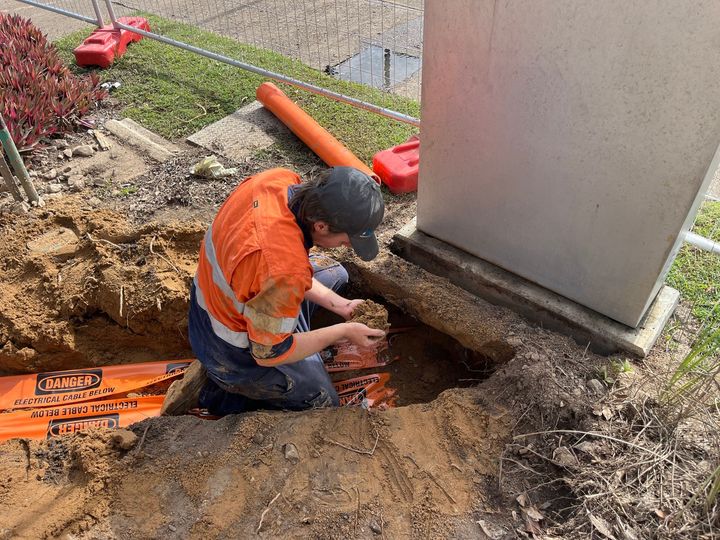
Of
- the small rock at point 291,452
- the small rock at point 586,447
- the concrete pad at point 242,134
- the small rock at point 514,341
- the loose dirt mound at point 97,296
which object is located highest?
the small rock at point 586,447

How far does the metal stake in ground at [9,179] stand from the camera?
442 centimetres

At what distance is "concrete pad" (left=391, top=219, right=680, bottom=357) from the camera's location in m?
3.11

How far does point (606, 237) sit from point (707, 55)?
39.4 inches

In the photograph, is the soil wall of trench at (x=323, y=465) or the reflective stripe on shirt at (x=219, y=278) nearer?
the soil wall of trench at (x=323, y=465)

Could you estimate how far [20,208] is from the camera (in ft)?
14.7

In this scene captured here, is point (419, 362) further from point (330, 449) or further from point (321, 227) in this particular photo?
point (321, 227)

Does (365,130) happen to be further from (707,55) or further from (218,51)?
(707,55)

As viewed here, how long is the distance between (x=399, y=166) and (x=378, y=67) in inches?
96.8

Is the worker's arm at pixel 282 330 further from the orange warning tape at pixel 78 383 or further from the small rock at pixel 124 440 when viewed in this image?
the orange warning tape at pixel 78 383

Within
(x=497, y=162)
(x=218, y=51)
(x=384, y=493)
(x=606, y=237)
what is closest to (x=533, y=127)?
(x=497, y=162)

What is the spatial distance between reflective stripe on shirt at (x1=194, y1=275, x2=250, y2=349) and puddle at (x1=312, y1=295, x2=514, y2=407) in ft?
3.53

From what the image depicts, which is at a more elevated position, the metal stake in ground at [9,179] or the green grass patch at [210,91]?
the metal stake in ground at [9,179]

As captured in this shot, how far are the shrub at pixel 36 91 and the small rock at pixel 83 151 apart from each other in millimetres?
344

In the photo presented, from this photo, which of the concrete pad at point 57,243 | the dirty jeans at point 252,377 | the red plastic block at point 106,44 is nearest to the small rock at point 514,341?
the dirty jeans at point 252,377
